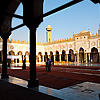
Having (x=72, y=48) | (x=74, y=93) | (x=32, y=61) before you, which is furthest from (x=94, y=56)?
(x=74, y=93)

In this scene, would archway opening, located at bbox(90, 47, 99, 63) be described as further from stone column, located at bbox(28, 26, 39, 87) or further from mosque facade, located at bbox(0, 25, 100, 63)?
stone column, located at bbox(28, 26, 39, 87)

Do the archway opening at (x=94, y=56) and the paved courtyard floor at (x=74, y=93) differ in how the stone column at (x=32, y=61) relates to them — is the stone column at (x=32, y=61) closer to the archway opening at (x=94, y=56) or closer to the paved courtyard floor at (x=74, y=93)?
the paved courtyard floor at (x=74, y=93)

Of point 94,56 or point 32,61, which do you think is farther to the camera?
point 94,56

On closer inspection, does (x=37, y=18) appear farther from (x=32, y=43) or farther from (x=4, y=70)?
(x=4, y=70)

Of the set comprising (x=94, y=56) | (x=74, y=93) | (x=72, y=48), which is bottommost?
(x=74, y=93)

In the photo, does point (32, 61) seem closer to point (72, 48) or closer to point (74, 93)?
point (74, 93)

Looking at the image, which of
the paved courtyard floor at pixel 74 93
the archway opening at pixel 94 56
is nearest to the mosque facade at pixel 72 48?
the archway opening at pixel 94 56

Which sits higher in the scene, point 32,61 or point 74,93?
point 32,61

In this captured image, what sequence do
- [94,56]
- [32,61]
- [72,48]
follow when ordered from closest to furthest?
[32,61] < [72,48] < [94,56]

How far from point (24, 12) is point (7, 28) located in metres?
2.45

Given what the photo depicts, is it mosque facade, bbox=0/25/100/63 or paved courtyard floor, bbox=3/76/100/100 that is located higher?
mosque facade, bbox=0/25/100/63

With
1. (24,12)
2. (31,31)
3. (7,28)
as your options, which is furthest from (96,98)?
(7,28)

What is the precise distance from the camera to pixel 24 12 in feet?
18.2

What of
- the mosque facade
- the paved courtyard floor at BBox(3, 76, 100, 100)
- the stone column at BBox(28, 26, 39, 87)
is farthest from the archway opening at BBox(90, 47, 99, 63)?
the stone column at BBox(28, 26, 39, 87)
